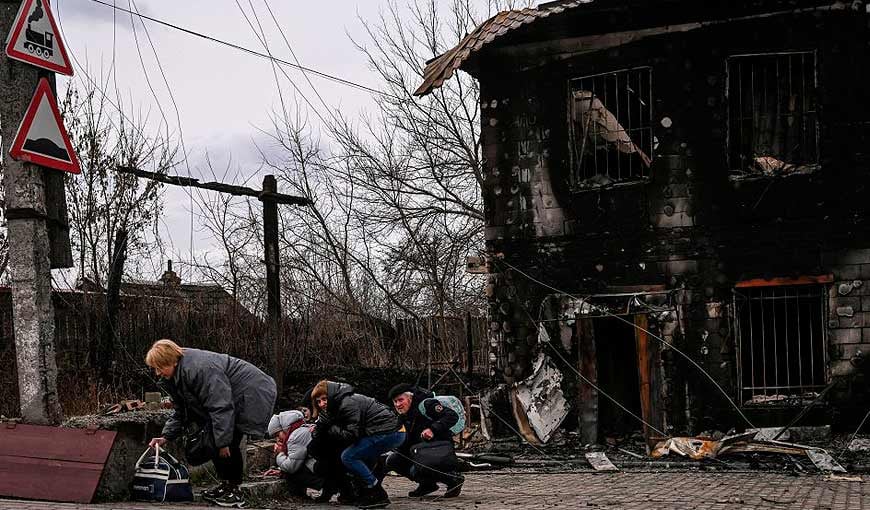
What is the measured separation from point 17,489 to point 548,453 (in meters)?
9.99

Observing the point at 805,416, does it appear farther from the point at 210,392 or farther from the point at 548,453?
the point at 210,392

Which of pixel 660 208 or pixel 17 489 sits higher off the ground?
pixel 660 208

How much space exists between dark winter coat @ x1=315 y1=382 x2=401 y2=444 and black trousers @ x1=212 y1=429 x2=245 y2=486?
43.6 inches

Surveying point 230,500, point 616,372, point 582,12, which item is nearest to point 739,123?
point 582,12

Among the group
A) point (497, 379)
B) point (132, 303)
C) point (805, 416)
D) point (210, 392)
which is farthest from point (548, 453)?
point (210, 392)

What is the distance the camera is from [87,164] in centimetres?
2022

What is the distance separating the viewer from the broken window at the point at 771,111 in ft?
53.9

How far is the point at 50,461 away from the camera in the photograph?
8211mm

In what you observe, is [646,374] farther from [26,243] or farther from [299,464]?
[26,243]

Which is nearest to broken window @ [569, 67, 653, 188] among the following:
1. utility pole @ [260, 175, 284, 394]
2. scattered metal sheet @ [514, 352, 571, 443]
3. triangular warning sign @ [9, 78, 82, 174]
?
scattered metal sheet @ [514, 352, 571, 443]

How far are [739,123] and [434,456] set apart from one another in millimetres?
8623

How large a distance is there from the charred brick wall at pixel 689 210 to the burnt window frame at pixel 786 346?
124 mm

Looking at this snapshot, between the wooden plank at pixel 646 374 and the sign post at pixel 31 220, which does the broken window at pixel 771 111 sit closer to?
the wooden plank at pixel 646 374

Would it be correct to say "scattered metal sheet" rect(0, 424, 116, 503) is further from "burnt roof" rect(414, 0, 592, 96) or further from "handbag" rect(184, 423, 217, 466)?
"burnt roof" rect(414, 0, 592, 96)
